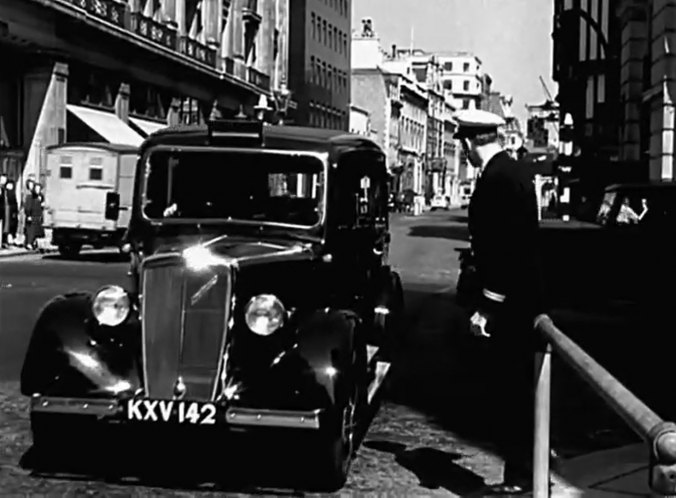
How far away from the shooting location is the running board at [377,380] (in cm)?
870

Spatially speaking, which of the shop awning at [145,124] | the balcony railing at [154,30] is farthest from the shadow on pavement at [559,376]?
the balcony railing at [154,30]

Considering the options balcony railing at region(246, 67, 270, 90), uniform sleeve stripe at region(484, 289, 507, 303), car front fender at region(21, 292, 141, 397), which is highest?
balcony railing at region(246, 67, 270, 90)

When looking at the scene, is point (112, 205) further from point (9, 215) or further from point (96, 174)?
point (9, 215)

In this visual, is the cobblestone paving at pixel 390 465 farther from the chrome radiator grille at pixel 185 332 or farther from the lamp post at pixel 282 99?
the lamp post at pixel 282 99

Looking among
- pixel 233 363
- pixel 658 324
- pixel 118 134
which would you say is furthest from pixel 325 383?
pixel 118 134

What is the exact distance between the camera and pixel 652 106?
31.7 m

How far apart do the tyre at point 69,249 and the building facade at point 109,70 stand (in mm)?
5956

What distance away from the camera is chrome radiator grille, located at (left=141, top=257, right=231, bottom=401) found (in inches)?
278

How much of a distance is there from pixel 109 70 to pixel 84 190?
45.5 ft

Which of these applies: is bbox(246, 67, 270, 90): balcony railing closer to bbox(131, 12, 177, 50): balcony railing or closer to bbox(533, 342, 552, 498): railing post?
bbox(131, 12, 177, 50): balcony railing

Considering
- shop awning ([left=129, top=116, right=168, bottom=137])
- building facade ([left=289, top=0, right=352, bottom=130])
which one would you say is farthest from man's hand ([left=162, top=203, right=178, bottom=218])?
building facade ([left=289, top=0, right=352, bottom=130])

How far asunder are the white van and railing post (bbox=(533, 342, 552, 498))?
24.7m

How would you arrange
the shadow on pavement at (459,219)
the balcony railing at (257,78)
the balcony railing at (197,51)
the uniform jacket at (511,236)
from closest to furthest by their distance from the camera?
the uniform jacket at (511,236) < the balcony railing at (197,51) < the balcony railing at (257,78) < the shadow on pavement at (459,219)

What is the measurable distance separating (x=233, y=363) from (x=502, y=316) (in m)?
1.71
